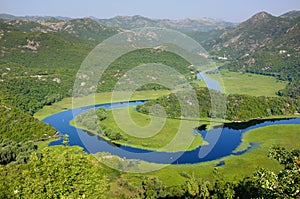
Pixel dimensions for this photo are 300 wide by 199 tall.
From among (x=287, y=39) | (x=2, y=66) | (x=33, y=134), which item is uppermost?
(x=287, y=39)

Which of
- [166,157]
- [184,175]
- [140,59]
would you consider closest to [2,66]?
[140,59]

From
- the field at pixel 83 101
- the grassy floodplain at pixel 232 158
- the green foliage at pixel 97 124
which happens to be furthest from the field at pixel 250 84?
the green foliage at pixel 97 124

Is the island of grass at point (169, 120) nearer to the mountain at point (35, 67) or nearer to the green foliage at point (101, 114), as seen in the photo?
the green foliage at point (101, 114)

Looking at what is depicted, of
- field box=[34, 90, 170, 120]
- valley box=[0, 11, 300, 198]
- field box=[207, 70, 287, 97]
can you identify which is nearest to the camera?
valley box=[0, 11, 300, 198]

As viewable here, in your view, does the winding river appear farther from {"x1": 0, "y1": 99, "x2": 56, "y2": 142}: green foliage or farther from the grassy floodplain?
{"x1": 0, "y1": 99, "x2": 56, "y2": 142}: green foliage

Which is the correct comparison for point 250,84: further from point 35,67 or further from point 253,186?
point 253,186

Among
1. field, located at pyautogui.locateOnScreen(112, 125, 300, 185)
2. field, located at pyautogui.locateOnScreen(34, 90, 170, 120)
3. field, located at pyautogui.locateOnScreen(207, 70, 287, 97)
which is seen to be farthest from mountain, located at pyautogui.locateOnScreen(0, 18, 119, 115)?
field, located at pyautogui.locateOnScreen(207, 70, 287, 97)

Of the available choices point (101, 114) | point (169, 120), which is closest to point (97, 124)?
point (101, 114)

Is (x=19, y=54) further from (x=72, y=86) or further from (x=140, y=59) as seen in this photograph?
(x=140, y=59)
